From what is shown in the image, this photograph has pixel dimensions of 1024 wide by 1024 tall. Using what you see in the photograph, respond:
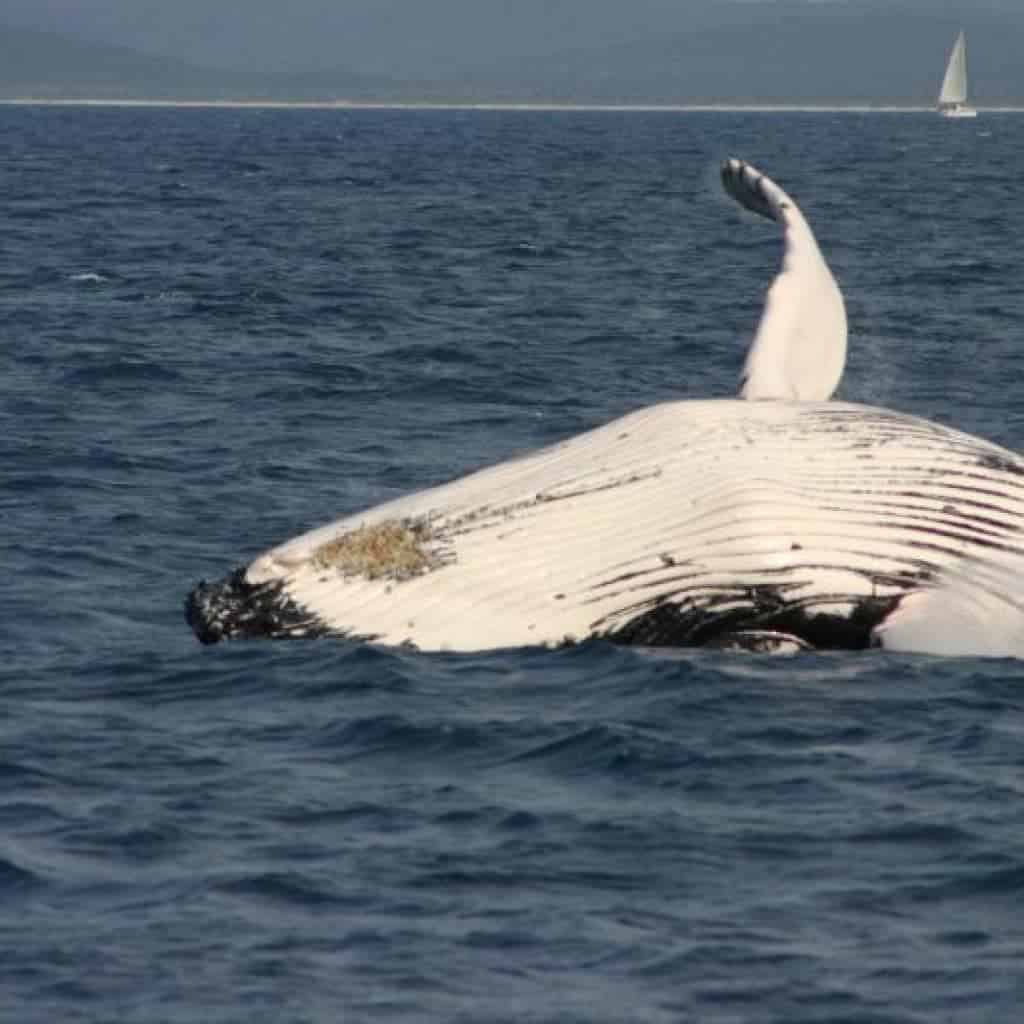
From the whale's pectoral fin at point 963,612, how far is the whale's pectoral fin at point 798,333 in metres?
1.40

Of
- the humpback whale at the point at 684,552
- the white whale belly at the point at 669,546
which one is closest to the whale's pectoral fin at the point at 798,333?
the humpback whale at the point at 684,552

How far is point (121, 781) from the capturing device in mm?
10672

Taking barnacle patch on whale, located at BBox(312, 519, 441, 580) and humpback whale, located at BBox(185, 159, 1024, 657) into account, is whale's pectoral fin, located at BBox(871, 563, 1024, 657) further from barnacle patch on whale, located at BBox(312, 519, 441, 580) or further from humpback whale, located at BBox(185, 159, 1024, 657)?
barnacle patch on whale, located at BBox(312, 519, 441, 580)

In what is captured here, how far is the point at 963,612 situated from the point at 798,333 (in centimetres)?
200

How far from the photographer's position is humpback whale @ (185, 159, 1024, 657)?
11031 millimetres

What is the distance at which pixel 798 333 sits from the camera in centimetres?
1282

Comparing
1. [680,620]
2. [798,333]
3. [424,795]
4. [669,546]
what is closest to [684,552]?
[669,546]

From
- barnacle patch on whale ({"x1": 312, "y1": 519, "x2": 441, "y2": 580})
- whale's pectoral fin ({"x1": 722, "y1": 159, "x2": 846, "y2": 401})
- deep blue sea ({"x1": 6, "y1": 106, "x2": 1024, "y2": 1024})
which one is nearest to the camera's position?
deep blue sea ({"x1": 6, "y1": 106, "x2": 1024, "y2": 1024})

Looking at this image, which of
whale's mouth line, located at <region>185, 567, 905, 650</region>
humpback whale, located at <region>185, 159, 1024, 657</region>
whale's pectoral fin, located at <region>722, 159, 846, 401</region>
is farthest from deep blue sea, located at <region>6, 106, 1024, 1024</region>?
whale's pectoral fin, located at <region>722, 159, 846, 401</region>

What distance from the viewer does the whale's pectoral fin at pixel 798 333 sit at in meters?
12.5

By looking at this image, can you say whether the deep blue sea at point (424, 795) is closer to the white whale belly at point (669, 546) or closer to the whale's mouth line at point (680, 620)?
the whale's mouth line at point (680, 620)

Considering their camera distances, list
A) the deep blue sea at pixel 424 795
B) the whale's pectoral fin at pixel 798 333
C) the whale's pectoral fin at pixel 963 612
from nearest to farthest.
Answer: the deep blue sea at pixel 424 795
the whale's pectoral fin at pixel 963 612
the whale's pectoral fin at pixel 798 333

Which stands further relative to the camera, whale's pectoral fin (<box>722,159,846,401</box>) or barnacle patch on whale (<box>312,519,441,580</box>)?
whale's pectoral fin (<box>722,159,846,401</box>)

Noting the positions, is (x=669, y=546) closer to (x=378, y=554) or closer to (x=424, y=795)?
(x=378, y=554)
